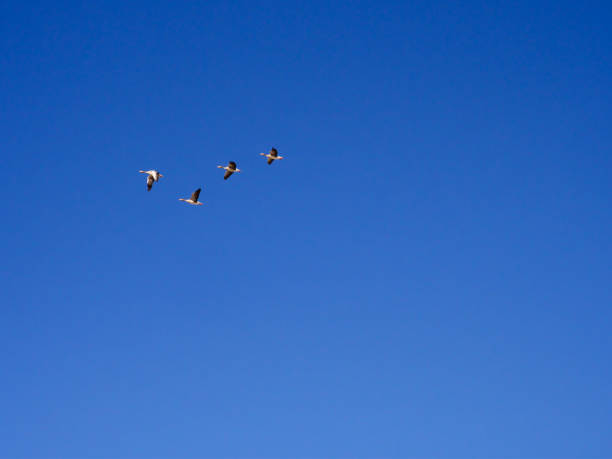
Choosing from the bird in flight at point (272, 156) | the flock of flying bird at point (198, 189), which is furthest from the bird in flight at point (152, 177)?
the bird in flight at point (272, 156)

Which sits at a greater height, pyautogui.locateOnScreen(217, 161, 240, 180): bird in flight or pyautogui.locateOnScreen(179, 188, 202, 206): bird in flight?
pyautogui.locateOnScreen(217, 161, 240, 180): bird in flight

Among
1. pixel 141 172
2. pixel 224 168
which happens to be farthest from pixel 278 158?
pixel 141 172

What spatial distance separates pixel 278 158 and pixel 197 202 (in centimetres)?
1141

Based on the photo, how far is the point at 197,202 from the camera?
8644cm

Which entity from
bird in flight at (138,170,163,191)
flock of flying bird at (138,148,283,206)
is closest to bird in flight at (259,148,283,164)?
flock of flying bird at (138,148,283,206)

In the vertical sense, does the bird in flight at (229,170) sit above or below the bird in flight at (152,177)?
above

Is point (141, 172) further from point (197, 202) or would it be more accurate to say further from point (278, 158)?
point (278, 158)

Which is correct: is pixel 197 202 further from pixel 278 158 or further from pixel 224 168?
pixel 278 158

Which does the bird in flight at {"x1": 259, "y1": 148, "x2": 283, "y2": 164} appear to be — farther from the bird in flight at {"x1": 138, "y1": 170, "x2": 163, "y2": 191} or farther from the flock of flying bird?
the bird in flight at {"x1": 138, "y1": 170, "x2": 163, "y2": 191}

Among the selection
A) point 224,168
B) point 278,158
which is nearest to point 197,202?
point 224,168

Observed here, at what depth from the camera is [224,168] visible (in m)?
87.2

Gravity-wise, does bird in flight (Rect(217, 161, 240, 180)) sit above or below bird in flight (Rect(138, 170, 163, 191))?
above

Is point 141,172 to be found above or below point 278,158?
below

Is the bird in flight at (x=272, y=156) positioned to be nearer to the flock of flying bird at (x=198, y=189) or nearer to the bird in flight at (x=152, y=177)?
the flock of flying bird at (x=198, y=189)
